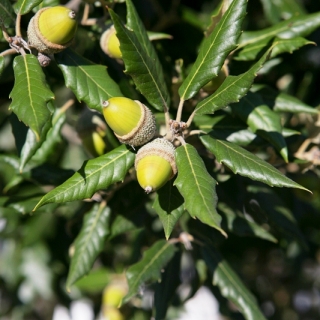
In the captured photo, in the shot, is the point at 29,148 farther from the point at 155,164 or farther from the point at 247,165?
the point at 247,165

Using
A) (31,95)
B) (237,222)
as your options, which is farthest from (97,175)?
(237,222)

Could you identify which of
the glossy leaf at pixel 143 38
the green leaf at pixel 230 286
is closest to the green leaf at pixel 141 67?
the glossy leaf at pixel 143 38

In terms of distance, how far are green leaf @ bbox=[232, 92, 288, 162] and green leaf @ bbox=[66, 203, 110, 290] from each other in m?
0.54

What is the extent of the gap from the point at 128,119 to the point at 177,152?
14 centimetres

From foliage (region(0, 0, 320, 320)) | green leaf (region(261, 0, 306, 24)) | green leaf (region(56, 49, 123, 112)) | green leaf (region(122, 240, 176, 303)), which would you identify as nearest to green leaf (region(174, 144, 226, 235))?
foliage (region(0, 0, 320, 320))

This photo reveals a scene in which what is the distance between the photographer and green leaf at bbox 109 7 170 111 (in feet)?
4.14

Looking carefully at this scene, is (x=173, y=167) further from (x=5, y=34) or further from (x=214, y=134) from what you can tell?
(x=5, y=34)

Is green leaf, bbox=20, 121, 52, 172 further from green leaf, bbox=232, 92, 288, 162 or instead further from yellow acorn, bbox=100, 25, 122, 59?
green leaf, bbox=232, 92, 288, 162

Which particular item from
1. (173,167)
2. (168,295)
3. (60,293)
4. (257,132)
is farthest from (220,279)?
(60,293)

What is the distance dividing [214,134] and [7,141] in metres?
1.46

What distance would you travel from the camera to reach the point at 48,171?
1773 mm

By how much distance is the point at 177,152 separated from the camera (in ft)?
4.15

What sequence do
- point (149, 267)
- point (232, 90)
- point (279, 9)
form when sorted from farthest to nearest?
point (279, 9)
point (149, 267)
point (232, 90)

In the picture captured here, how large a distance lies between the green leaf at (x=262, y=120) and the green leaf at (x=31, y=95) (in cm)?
58
